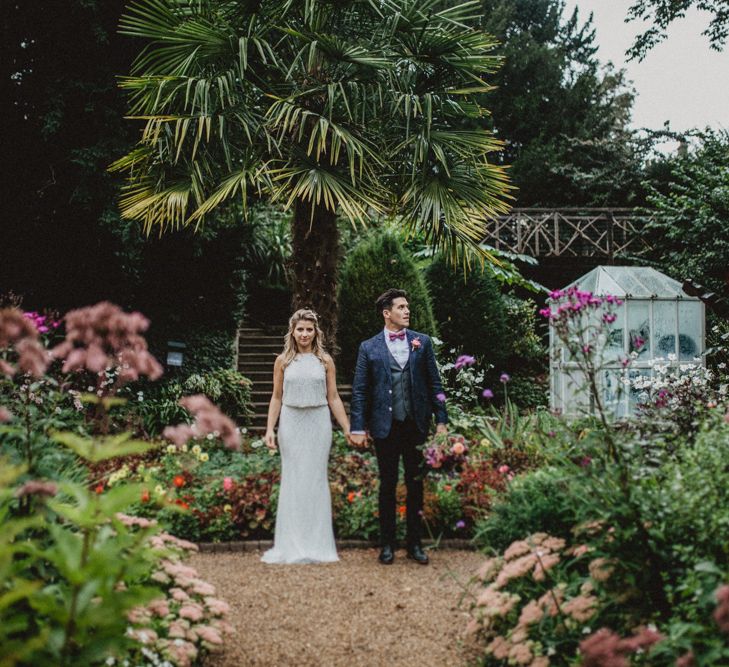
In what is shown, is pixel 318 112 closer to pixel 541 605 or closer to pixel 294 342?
pixel 294 342

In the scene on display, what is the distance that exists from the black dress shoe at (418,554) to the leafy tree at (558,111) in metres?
15.8

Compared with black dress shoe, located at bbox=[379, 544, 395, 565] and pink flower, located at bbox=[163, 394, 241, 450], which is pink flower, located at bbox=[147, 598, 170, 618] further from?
black dress shoe, located at bbox=[379, 544, 395, 565]

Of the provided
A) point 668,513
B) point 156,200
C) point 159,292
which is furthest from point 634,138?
point 668,513

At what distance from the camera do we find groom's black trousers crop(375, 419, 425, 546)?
4.71 metres

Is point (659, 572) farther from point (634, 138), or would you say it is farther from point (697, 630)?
point (634, 138)

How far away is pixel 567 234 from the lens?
17.2 m

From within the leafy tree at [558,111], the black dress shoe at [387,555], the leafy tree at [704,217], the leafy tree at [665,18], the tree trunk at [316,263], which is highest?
the leafy tree at [558,111]

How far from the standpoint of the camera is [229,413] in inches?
388

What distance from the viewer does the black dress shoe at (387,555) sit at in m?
Answer: 4.66

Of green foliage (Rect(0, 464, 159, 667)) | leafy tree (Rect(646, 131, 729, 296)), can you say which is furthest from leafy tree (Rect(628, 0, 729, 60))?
green foliage (Rect(0, 464, 159, 667))

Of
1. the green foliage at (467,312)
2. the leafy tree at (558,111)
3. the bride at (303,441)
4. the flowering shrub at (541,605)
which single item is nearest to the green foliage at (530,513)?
the flowering shrub at (541,605)

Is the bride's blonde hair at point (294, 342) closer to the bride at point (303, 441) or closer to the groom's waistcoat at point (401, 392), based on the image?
the bride at point (303, 441)

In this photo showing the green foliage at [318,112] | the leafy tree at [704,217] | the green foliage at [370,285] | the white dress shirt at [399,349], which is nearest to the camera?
the white dress shirt at [399,349]

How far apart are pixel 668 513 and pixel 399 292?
9.08 feet
